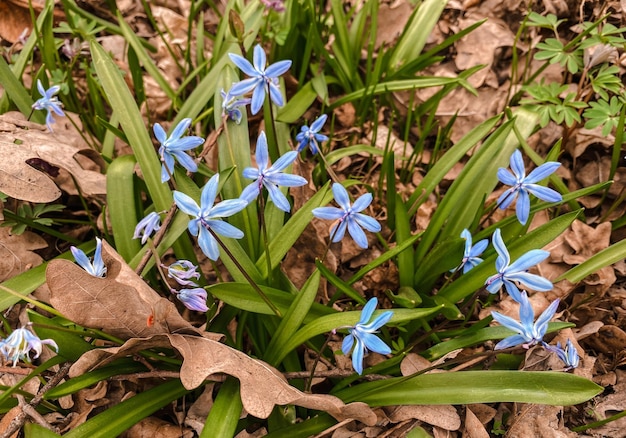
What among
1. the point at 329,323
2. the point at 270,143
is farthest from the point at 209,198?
the point at 270,143

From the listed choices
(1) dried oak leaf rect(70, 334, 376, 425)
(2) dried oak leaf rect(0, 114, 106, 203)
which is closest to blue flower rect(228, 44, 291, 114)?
(1) dried oak leaf rect(70, 334, 376, 425)

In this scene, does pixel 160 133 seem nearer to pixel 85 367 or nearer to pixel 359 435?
pixel 85 367

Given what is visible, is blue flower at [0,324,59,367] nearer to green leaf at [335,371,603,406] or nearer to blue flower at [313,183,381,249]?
blue flower at [313,183,381,249]

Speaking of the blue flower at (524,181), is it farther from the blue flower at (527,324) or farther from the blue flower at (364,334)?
the blue flower at (364,334)

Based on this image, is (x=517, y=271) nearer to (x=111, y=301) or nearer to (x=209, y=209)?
(x=209, y=209)

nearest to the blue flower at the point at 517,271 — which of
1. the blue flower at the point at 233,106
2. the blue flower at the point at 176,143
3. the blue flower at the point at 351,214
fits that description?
the blue flower at the point at 351,214

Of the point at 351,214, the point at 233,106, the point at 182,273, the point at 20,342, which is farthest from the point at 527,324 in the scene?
the point at 20,342
